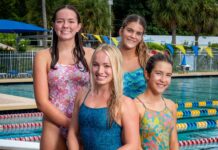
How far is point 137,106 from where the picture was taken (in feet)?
10.4

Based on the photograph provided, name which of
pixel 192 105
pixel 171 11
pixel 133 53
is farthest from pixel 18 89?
pixel 171 11

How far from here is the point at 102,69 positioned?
2867mm

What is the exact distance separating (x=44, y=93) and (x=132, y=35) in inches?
32.6

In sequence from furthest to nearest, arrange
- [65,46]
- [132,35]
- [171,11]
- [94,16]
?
[171,11]
[94,16]
[132,35]
[65,46]

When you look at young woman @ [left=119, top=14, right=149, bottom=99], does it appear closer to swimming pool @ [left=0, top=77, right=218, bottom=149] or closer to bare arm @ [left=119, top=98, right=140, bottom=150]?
bare arm @ [left=119, top=98, right=140, bottom=150]

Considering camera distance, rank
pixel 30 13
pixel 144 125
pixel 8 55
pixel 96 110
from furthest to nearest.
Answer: pixel 30 13
pixel 8 55
pixel 144 125
pixel 96 110

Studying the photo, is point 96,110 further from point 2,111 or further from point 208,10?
point 208,10

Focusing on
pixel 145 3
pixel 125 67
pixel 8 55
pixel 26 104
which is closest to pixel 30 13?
pixel 145 3

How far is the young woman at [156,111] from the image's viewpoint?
3176mm

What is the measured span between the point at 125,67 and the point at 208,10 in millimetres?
34202

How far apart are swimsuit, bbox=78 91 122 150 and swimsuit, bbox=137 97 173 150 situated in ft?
1.16

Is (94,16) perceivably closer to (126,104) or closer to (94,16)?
(94,16)

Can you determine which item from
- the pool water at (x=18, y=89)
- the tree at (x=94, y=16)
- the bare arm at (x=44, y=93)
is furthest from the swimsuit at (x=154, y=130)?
the tree at (x=94, y=16)

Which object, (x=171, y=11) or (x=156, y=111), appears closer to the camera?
(x=156, y=111)
